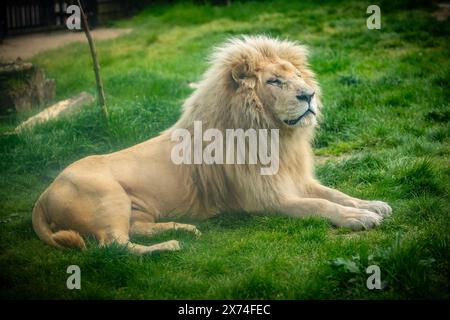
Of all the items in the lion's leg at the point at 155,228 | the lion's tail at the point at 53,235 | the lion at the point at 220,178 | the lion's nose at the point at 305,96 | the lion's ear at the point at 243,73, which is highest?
the lion's ear at the point at 243,73

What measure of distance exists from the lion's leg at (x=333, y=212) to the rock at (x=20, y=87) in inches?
190

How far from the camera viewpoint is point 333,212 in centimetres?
504

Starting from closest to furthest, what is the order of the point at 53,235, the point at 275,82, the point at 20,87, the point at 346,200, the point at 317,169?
the point at 53,235 < the point at 275,82 < the point at 346,200 < the point at 317,169 < the point at 20,87

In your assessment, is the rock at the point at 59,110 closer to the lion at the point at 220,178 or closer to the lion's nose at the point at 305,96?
the lion at the point at 220,178

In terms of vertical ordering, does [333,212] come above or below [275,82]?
below

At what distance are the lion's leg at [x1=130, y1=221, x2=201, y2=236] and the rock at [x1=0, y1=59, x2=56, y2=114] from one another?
166 inches

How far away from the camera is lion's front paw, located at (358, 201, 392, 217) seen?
5094 mm

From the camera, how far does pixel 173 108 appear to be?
808cm

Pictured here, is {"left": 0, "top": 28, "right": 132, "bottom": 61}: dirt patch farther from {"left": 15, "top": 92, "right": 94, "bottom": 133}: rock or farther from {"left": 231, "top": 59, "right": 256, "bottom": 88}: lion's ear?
{"left": 231, "top": 59, "right": 256, "bottom": 88}: lion's ear

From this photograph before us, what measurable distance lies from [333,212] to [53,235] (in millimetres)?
2173

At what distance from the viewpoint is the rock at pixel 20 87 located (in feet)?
27.9

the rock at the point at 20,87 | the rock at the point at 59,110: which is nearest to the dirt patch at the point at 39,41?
the rock at the point at 20,87

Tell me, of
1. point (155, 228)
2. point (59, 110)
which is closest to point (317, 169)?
point (155, 228)

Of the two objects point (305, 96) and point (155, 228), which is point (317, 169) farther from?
point (155, 228)
